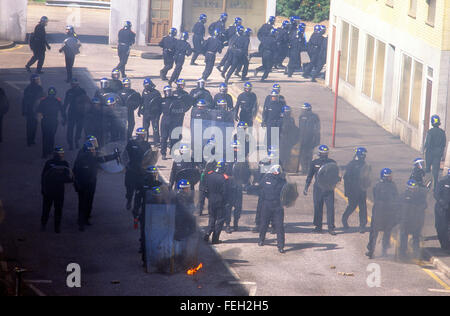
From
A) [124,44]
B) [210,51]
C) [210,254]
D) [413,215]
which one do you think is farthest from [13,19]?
[413,215]

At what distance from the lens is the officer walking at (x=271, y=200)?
697 inches

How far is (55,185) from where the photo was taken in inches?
701

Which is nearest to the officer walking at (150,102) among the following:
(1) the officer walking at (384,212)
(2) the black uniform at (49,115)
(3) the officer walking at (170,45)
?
(2) the black uniform at (49,115)

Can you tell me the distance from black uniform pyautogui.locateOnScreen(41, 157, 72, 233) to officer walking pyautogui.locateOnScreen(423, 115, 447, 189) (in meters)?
9.04

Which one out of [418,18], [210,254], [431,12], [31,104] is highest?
[431,12]

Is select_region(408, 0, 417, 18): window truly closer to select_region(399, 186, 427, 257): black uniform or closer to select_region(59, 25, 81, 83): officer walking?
select_region(399, 186, 427, 257): black uniform

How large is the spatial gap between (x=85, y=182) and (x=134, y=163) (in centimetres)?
173

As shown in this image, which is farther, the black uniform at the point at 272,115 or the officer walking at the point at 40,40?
the officer walking at the point at 40,40

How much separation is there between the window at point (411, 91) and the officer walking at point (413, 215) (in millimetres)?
9609

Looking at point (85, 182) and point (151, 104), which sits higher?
point (151, 104)

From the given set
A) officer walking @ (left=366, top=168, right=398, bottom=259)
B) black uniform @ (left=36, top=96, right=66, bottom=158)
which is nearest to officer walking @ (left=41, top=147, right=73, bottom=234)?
black uniform @ (left=36, top=96, right=66, bottom=158)

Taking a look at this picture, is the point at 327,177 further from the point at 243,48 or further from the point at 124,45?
the point at 124,45

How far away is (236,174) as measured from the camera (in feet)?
64.9

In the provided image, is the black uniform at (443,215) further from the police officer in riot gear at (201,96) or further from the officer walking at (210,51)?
the officer walking at (210,51)
